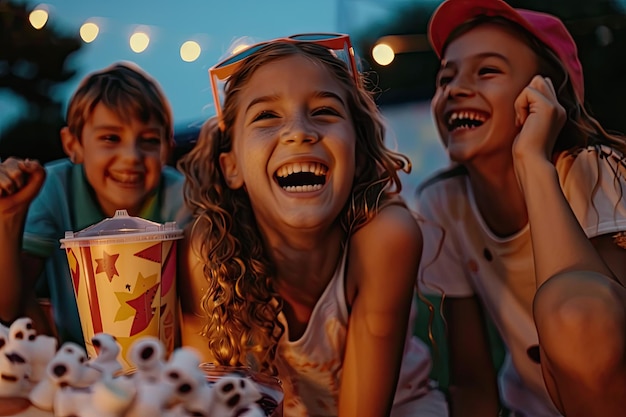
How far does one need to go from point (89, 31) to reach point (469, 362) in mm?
1400

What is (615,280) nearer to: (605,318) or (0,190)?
(605,318)

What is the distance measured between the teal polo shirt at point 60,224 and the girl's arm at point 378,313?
1.90ft

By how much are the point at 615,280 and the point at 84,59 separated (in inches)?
60.5

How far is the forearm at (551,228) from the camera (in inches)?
60.2

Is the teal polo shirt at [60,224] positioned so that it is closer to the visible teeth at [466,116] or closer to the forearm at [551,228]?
the visible teeth at [466,116]

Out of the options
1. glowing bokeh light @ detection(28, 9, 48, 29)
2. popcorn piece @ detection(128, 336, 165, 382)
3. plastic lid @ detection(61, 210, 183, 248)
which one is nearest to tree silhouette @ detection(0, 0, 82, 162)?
glowing bokeh light @ detection(28, 9, 48, 29)

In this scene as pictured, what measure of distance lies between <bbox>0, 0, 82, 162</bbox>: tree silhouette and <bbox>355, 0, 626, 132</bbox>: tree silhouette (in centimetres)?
86

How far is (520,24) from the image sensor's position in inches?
64.7

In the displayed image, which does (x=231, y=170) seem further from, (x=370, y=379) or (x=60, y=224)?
(x=370, y=379)

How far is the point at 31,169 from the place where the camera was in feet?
5.87

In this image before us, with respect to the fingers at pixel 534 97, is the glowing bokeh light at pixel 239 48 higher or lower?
higher

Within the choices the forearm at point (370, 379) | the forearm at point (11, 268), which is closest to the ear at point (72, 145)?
the forearm at point (11, 268)

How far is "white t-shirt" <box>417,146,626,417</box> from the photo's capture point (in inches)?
64.1

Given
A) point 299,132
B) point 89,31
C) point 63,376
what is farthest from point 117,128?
point 63,376
